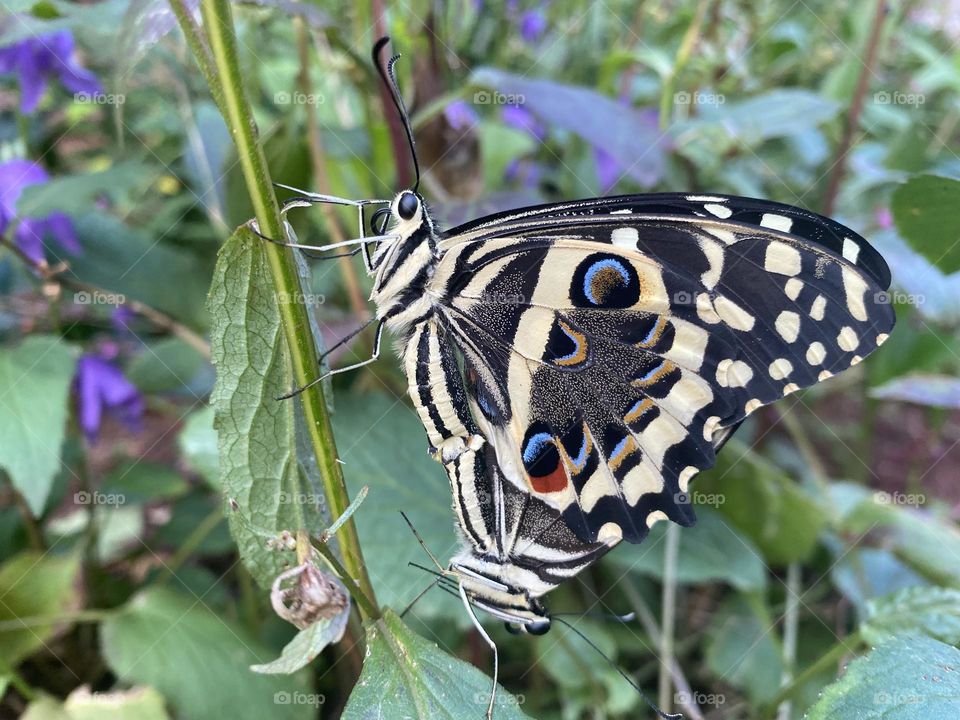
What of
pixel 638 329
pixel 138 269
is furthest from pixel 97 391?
pixel 638 329

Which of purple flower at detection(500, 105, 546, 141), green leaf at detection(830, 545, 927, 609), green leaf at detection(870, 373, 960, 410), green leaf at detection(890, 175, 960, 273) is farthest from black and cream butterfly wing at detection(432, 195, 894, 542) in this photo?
purple flower at detection(500, 105, 546, 141)

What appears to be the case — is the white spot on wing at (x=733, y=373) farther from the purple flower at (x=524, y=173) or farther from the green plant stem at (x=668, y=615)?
the purple flower at (x=524, y=173)

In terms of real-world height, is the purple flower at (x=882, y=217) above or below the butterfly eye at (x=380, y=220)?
below

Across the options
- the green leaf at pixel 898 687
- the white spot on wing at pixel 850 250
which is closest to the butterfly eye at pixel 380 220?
the white spot on wing at pixel 850 250

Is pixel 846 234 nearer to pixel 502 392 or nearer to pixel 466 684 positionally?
pixel 502 392

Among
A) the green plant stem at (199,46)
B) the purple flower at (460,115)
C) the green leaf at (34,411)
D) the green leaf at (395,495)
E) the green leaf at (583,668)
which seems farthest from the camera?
the purple flower at (460,115)

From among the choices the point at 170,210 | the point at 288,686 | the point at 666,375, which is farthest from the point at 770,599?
the point at 170,210
